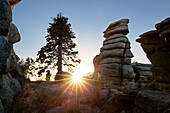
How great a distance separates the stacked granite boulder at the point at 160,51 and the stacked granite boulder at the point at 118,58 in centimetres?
823

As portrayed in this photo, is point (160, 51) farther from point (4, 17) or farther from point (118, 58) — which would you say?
point (118, 58)

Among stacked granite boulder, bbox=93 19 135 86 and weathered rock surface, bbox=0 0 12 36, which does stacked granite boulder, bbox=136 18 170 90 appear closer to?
weathered rock surface, bbox=0 0 12 36

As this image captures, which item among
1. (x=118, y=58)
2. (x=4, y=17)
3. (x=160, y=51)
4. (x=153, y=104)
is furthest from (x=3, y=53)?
(x=118, y=58)

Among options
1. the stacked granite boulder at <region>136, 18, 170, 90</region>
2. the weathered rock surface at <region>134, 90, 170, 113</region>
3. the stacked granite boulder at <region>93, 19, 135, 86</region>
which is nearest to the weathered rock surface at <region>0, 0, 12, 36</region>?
the weathered rock surface at <region>134, 90, 170, 113</region>

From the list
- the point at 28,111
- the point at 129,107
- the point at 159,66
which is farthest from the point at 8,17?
the point at 159,66

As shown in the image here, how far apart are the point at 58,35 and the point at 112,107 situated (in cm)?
1664

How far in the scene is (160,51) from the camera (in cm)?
570

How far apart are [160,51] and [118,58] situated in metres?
9.69

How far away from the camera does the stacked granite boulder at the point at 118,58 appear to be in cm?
1427

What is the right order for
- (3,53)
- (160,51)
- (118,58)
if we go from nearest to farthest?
(3,53) < (160,51) < (118,58)

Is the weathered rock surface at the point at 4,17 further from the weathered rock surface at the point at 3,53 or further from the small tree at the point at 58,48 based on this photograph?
the small tree at the point at 58,48

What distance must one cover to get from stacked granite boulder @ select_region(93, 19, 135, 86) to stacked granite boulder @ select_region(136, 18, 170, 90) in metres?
8.23

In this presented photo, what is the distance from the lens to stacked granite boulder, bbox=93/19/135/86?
14.3 meters

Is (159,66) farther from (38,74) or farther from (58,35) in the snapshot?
(38,74)
